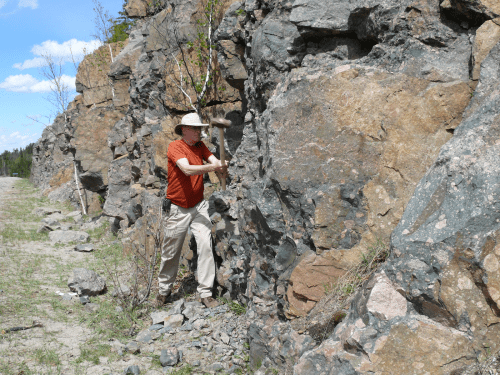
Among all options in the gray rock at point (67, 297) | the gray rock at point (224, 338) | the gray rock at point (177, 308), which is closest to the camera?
the gray rock at point (224, 338)

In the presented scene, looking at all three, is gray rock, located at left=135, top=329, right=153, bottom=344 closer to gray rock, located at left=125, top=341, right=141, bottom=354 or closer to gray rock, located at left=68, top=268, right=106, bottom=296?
gray rock, located at left=125, top=341, right=141, bottom=354

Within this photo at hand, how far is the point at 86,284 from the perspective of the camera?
5301 millimetres

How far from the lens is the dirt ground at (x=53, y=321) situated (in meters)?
3.60

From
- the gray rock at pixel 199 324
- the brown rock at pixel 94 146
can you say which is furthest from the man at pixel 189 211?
the brown rock at pixel 94 146

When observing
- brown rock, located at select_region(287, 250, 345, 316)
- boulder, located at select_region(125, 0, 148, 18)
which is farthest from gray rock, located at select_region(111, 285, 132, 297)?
boulder, located at select_region(125, 0, 148, 18)

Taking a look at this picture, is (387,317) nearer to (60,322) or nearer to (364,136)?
(364,136)

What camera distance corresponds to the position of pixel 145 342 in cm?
405

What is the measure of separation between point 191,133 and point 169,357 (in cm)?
259

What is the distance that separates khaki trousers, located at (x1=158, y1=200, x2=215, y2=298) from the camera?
4.78 m

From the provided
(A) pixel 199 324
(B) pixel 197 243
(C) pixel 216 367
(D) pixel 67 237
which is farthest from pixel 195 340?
(D) pixel 67 237

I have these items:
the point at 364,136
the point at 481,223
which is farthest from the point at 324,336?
the point at 364,136

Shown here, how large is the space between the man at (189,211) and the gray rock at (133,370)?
50.5 inches

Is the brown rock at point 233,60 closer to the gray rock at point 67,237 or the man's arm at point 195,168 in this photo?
A: the man's arm at point 195,168

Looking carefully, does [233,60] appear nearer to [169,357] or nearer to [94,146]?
[169,357]
